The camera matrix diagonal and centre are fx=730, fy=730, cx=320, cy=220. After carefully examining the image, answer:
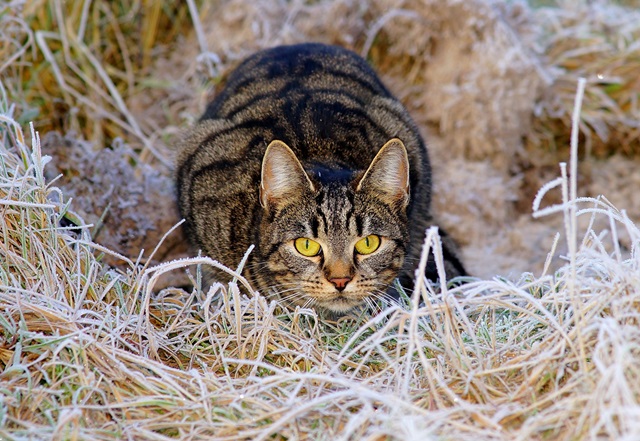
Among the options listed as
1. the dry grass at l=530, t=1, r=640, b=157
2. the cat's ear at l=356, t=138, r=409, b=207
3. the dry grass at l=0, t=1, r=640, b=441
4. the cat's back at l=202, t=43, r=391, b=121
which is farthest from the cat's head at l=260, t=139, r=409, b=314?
the dry grass at l=530, t=1, r=640, b=157

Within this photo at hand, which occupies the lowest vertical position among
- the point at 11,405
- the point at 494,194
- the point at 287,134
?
the point at 494,194

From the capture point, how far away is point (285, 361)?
7.73ft

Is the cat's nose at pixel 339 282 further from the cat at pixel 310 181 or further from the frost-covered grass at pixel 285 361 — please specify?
the frost-covered grass at pixel 285 361

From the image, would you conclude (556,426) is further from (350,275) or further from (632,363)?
(350,275)

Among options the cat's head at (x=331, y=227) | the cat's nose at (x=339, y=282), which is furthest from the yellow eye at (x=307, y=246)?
the cat's nose at (x=339, y=282)

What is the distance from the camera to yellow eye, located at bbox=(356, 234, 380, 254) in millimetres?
2566

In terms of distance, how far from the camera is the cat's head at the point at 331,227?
8.24 ft

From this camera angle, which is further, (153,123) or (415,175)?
(153,123)

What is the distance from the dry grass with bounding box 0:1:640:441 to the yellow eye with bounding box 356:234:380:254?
0.98 ft

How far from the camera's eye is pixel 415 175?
10.2 ft

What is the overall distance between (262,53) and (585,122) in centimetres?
209

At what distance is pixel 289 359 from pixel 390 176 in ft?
2.43

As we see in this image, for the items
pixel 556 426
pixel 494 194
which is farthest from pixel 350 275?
pixel 494 194

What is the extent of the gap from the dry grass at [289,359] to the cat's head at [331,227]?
147mm
